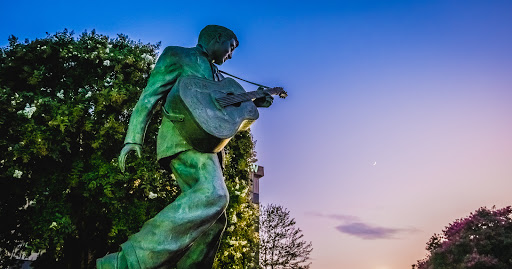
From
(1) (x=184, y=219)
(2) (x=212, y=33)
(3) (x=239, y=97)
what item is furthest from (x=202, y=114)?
(2) (x=212, y=33)

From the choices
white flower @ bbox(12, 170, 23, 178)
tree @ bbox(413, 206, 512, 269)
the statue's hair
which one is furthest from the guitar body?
tree @ bbox(413, 206, 512, 269)

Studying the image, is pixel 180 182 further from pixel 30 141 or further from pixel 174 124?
pixel 30 141

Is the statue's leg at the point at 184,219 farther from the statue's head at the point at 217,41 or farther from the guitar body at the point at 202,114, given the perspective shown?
the statue's head at the point at 217,41

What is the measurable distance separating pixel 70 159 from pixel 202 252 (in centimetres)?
786

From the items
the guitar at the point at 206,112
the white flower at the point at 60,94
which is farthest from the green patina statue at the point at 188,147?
the white flower at the point at 60,94

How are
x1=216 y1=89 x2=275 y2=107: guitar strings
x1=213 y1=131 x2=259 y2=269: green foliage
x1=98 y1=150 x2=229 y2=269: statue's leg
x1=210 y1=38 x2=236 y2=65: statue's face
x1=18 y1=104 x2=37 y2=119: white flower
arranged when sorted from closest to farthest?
x1=98 y1=150 x2=229 y2=269: statue's leg
x1=216 y1=89 x2=275 y2=107: guitar strings
x1=210 y1=38 x2=236 y2=65: statue's face
x1=18 y1=104 x2=37 y2=119: white flower
x1=213 y1=131 x2=259 y2=269: green foliage

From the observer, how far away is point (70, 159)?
1013 cm

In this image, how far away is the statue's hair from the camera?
387 centimetres

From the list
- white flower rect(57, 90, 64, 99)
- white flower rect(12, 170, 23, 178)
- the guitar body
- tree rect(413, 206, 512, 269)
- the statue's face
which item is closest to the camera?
the guitar body

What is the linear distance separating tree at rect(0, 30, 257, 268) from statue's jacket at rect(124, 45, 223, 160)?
6.29 m

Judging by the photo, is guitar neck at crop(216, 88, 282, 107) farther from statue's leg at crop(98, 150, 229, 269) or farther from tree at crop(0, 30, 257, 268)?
tree at crop(0, 30, 257, 268)

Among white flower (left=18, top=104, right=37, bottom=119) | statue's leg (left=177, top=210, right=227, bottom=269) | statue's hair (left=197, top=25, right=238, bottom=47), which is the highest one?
white flower (left=18, top=104, right=37, bottom=119)

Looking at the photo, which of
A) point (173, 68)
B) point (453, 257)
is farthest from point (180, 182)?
point (453, 257)

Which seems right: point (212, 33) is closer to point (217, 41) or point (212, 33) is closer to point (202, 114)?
point (217, 41)
